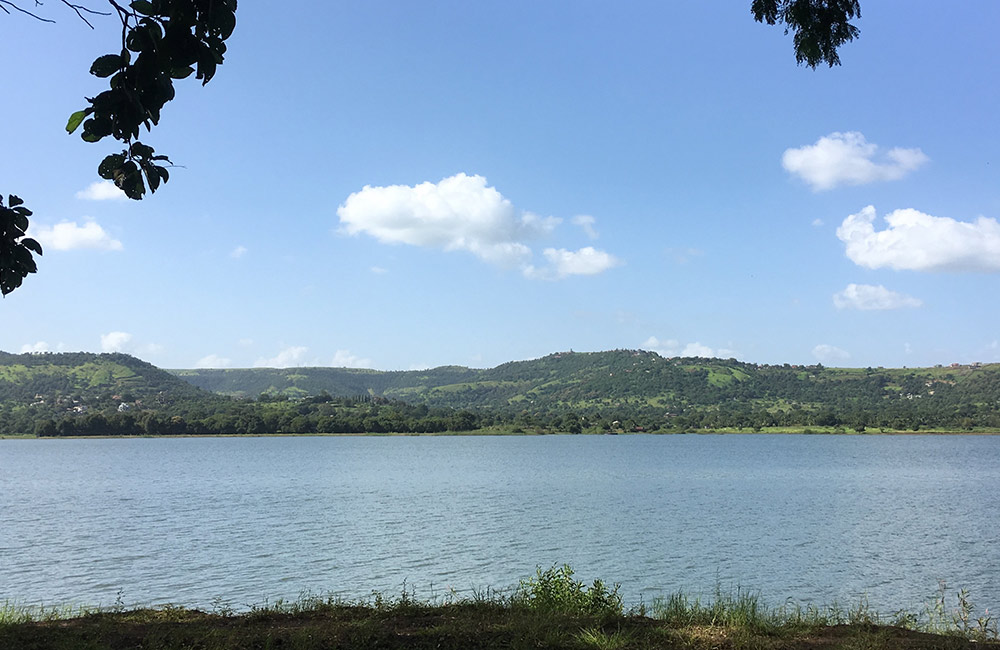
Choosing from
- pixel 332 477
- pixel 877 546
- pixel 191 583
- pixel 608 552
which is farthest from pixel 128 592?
pixel 332 477

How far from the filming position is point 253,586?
2567 centimetres

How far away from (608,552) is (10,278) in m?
28.8

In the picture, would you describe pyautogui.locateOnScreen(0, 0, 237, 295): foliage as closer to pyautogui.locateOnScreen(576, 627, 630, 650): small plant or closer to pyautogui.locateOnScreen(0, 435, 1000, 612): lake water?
pyautogui.locateOnScreen(576, 627, 630, 650): small plant

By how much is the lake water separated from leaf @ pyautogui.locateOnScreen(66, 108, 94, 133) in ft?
67.6

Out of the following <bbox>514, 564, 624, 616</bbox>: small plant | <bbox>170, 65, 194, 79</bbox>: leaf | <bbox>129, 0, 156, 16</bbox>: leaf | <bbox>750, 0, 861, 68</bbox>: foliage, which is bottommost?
<bbox>514, 564, 624, 616</bbox>: small plant

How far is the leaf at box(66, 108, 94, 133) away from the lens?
5.23 meters

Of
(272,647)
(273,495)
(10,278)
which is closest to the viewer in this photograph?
(10,278)

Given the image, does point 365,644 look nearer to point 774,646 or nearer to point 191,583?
point 774,646

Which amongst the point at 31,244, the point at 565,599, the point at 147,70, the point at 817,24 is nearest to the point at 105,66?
the point at 147,70

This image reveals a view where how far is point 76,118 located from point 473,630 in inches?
318

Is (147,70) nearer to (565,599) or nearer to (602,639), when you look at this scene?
(602,639)

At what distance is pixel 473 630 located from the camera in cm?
1030

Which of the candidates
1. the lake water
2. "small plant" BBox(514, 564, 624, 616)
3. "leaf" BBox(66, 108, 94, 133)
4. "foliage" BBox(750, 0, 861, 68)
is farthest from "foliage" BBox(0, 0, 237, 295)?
the lake water

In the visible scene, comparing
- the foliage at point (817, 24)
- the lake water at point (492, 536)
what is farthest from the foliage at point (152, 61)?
the lake water at point (492, 536)
